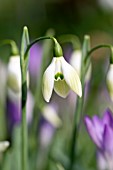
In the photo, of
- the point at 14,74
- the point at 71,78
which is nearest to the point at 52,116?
the point at 14,74

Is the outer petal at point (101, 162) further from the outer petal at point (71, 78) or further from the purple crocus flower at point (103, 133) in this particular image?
the outer petal at point (71, 78)

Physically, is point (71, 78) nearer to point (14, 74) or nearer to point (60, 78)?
point (60, 78)

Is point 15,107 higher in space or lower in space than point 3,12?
lower

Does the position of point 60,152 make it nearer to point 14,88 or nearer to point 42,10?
Answer: point 14,88

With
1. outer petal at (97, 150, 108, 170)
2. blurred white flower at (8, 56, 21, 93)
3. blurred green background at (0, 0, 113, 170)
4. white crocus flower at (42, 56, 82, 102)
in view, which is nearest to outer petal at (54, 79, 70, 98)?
white crocus flower at (42, 56, 82, 102)

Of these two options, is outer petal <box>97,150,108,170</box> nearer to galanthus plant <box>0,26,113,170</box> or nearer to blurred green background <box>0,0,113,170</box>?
galanthus plant <box>0,26,113,170</box>

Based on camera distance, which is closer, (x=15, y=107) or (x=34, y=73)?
(x=15, y=107)

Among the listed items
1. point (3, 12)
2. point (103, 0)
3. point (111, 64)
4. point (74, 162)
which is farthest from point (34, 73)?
point (3, 12)

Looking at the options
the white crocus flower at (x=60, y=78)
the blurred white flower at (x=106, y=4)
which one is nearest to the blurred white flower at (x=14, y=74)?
the white crocus flower at (x=60, y=78)
